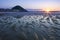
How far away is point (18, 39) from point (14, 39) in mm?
223

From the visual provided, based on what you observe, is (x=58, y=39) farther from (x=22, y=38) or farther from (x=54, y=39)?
Answer: (x=22, y=38)

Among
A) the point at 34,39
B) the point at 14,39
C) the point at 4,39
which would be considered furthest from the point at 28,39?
the point at 4,39

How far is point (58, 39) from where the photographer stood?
6492mm

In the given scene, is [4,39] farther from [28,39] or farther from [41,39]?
[41,39]

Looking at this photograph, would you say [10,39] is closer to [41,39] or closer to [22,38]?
[22,38]

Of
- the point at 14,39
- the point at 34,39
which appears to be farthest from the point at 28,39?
the point at 14,39

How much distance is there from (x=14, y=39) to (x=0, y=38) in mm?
831

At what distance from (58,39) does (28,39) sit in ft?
5.44

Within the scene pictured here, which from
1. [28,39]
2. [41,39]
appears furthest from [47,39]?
[28,39]

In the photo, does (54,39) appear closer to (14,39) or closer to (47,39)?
(47,39)

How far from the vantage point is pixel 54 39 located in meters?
6.55

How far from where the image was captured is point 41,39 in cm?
665

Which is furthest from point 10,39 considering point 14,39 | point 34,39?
point 34,39

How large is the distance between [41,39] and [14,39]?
4.97 feet
